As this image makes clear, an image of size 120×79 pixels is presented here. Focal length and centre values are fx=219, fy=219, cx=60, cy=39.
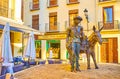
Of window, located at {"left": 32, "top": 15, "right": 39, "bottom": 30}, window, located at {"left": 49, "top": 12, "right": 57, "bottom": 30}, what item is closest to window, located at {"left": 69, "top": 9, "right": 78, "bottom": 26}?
window, located at {"left": 49, "top": 12, "right": 57, "bottom": 30}

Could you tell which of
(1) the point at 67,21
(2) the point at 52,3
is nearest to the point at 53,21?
(1) the point at 67,21

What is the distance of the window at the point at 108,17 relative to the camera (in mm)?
23069

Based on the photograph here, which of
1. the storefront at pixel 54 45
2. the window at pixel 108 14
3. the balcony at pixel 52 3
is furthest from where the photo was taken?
the balcony at pixel 52 3

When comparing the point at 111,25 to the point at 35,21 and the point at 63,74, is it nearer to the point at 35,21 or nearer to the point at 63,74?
the point at 35,21

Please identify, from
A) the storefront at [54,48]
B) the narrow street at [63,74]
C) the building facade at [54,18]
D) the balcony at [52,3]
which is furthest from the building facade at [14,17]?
the narrow street at [63,74]

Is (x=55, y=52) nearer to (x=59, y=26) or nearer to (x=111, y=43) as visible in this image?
(x=59, y=26)

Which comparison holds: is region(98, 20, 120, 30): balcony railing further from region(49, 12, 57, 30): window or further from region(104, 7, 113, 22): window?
region(49, 12, 57, 30): window

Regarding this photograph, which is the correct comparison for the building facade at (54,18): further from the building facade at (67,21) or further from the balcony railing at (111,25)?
the balcony railing at (111,25)

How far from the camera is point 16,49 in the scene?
18.4m

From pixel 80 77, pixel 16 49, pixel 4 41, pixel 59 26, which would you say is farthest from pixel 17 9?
pixel 80 77

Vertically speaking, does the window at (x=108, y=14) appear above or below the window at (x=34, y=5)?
below

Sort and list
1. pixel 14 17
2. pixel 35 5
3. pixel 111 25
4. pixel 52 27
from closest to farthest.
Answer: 1. pixel 14 17
2. pixel 111 25
3. pixel 52 27
4. pixel 35 5

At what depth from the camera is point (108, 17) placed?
23.5 m

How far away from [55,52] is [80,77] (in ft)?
68.0
